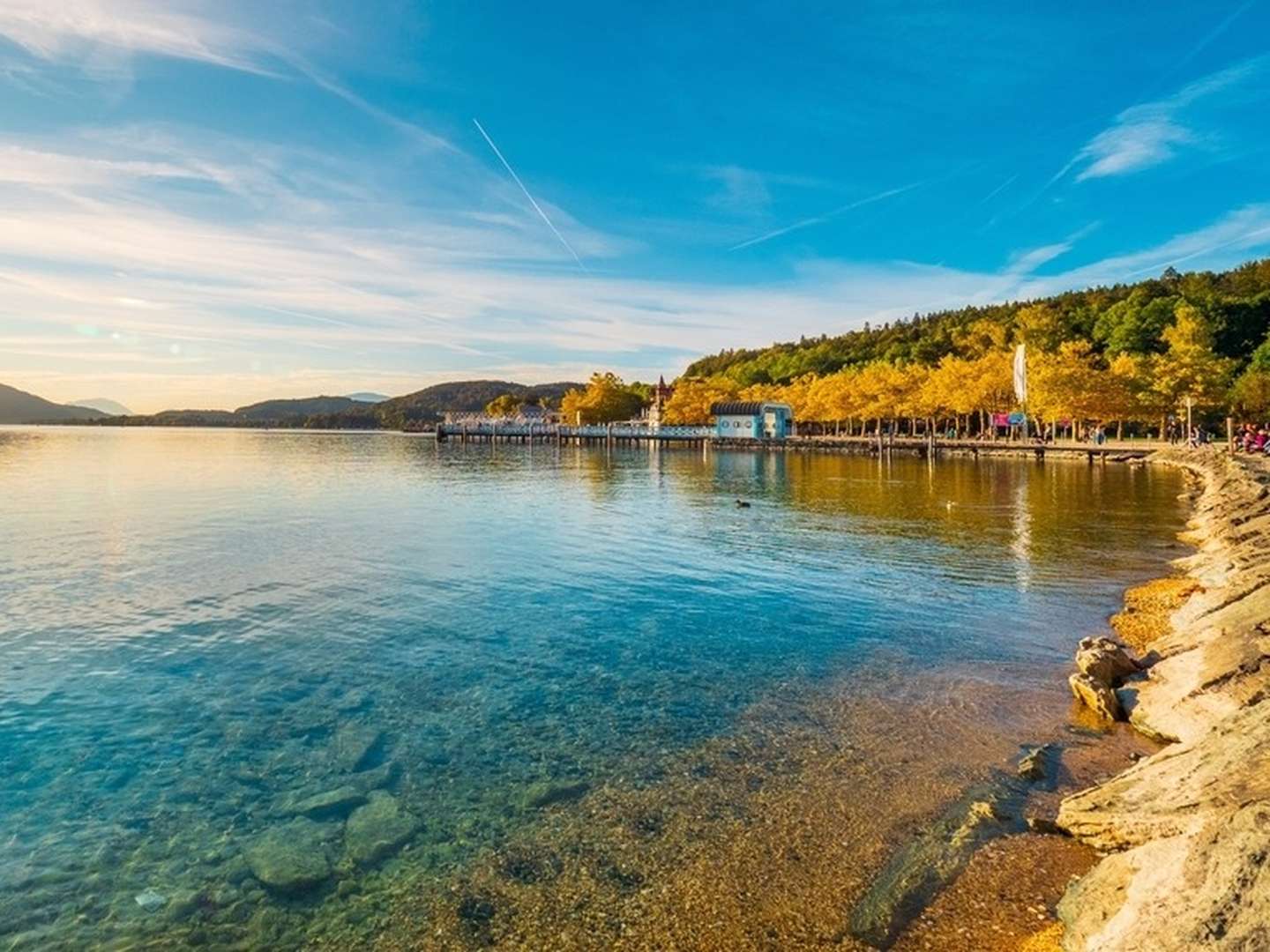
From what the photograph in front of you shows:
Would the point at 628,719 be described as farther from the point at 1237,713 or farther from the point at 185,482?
the point at 185,482

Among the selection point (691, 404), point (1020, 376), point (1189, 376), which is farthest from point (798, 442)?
point (1189, 376)

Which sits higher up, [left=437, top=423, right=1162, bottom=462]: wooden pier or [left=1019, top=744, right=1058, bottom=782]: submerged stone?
[left=437, top=423, right=1162, bottom=462]: wooden pier

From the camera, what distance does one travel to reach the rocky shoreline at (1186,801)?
15.7 ft

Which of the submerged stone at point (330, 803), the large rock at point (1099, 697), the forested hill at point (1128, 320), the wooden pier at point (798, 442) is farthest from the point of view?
the forested hill at point (1128, 320)

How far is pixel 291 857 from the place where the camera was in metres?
7.48

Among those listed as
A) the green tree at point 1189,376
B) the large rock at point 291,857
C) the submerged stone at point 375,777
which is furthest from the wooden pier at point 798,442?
the large rock at point 291,857

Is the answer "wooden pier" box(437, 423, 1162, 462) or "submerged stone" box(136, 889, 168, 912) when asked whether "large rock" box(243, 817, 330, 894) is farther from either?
"wooden pier" box(437, 423, 1162, 462)

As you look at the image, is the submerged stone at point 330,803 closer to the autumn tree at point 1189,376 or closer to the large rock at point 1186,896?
the large rock at point 1186,896

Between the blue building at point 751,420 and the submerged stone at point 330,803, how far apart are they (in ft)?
372

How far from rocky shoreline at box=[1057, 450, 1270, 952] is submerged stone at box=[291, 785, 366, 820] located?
22.8ft

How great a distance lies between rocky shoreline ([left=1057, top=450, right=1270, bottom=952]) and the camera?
189 inches

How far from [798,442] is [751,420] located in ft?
42.7

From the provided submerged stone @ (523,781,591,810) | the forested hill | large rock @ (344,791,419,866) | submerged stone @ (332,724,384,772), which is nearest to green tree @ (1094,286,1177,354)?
the forested hill

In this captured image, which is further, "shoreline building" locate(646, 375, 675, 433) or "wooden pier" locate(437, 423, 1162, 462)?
"shoreline building" locate(646, 375, 675, 433)
